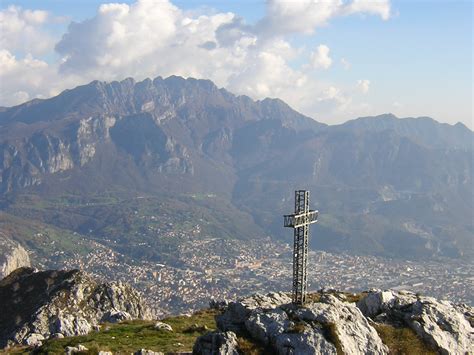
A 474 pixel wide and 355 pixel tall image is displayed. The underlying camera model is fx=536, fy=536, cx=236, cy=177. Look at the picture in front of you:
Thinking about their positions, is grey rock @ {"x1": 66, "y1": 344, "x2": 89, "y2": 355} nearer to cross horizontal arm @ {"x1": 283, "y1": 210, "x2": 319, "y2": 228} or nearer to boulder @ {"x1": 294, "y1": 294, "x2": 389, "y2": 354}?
boulder @ {"x1": 294, "y1": 294, "x2": 389, "y2": 354}

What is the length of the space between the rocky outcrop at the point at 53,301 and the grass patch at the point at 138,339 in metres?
21.4

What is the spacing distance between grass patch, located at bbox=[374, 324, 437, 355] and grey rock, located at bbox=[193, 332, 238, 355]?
413 inches

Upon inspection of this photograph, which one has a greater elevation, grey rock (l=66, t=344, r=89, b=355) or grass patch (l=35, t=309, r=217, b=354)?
grey rock (l=66, t=344, r=89, b=355)

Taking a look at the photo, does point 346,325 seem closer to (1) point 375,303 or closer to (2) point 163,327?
(1) point 375,303

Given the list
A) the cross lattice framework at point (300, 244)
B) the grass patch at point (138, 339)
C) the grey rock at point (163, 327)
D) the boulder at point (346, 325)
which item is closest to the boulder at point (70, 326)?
the grass patch at point (138, 339)

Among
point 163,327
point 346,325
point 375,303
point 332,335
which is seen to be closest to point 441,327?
point 375,303

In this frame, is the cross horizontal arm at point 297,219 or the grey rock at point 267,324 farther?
the cross horizontal arm at point 297,219

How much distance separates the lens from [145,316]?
327ft

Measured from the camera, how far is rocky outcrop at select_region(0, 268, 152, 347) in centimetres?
7588

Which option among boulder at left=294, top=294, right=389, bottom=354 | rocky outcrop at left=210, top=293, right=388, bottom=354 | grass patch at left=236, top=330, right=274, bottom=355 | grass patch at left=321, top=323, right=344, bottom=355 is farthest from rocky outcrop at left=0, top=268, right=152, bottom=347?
grass patch at left=321, top=323, right=344, bottom=355

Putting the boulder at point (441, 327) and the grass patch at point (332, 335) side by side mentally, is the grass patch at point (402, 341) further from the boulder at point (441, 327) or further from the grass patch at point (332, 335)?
the grass patch at point (332, 335)

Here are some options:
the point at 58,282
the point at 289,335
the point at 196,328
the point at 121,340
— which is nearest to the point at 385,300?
the point at 289,335

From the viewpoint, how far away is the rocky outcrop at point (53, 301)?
249ft

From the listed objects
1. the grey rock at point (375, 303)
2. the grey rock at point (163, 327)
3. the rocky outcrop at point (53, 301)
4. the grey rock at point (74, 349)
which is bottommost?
the rocky outcrop at point (53, 301)
